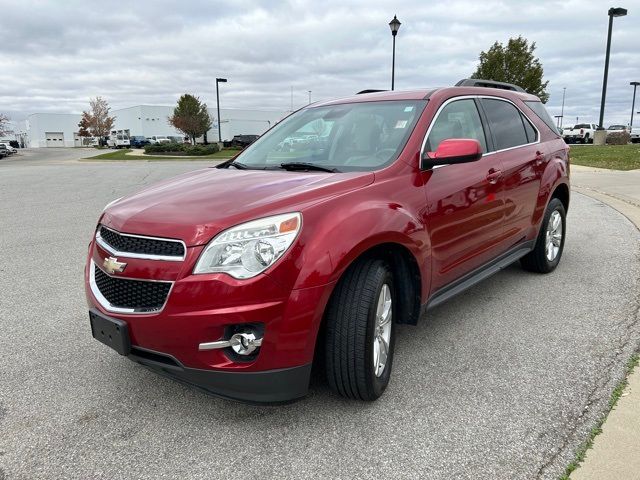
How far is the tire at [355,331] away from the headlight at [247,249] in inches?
16.7

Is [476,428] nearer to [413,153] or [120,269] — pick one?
[413,153]

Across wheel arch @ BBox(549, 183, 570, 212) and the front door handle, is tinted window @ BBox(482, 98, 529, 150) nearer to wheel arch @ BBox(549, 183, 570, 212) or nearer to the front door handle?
the front door handle

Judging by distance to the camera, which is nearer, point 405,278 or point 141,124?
point 405,278

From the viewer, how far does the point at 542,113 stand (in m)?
5.27

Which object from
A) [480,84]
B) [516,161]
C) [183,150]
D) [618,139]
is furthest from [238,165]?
[183,150]

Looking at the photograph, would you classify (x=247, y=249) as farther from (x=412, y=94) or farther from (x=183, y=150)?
(x=183, y=150)

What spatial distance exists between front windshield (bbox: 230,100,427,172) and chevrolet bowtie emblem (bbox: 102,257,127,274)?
4.28 ft

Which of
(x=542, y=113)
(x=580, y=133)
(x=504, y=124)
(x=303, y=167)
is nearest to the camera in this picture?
(x=303, y=167)

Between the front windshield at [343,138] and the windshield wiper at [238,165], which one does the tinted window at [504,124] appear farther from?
the windshield wiper at [238,165]

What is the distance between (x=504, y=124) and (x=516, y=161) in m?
0.36

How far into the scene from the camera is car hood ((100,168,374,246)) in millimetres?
2443

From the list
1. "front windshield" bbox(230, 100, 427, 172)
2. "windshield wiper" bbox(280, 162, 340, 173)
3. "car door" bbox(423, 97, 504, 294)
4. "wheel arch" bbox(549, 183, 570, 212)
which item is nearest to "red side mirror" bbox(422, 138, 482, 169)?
"car door" bbox(423, 97, 504, 294)

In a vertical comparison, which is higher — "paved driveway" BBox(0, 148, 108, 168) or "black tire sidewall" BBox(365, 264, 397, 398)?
"black tire sidewall" BBox(365, 264, 397, 398)

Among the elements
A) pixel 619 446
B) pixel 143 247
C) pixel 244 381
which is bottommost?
pixel 619 446
